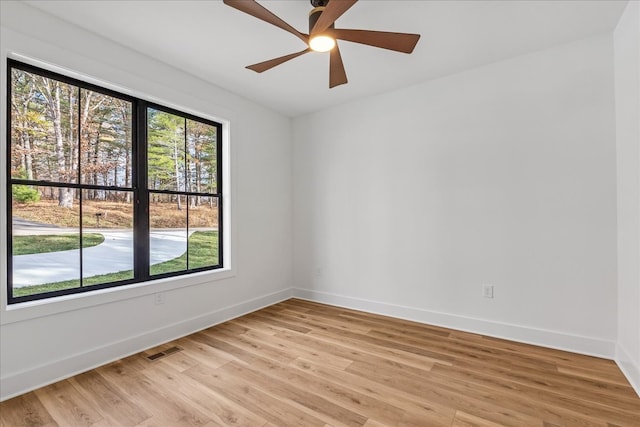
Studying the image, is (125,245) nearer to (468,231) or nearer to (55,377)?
(55,377)

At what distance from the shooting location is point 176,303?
304 centimetres

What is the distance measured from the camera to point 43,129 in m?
2.34

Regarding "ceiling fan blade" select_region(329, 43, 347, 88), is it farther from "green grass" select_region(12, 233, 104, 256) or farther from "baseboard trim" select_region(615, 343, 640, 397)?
"baseboard trim" select_region(615, 343, 640, 397)

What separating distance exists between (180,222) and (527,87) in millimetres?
3777

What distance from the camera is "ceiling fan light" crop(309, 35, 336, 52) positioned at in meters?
2.02

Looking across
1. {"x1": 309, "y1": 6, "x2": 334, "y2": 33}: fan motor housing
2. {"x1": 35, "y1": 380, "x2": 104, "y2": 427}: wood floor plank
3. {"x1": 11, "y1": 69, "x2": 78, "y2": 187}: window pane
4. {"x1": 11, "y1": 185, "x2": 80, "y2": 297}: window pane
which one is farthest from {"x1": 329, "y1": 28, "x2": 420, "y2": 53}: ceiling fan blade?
{"x1": 35, "y1": 380, "x2": 104, "y2": 427}: wood floor plank

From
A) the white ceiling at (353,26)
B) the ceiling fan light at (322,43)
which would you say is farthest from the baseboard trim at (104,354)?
the ceiling fan light at (322,43)

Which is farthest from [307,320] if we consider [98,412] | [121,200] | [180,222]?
[121,200]

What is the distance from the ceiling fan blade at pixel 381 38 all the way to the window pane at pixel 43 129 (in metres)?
2.28

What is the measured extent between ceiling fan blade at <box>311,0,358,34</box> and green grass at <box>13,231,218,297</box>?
2531 millimetres

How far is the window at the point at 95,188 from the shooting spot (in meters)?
2.24

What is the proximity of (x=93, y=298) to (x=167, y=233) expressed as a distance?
89cm

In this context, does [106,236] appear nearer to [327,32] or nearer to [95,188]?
[95,188]

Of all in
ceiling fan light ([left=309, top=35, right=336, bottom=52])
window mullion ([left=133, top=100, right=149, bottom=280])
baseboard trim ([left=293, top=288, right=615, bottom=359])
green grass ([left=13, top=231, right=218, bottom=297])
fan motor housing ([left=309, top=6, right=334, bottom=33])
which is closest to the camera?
fan motor housing ([left=309, top=6, right=334, bottom=33])
